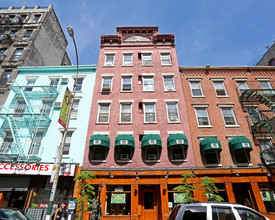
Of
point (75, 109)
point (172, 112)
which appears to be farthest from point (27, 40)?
point (172, 112)

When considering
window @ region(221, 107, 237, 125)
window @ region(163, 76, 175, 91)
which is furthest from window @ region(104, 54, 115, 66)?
window @ region(221, 107, 237, 125)

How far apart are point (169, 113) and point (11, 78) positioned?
2042cm

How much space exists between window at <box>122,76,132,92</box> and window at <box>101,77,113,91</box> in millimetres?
1582

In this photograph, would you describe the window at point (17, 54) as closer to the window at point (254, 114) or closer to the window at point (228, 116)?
the window at point (228, 116)

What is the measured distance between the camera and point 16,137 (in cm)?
1609

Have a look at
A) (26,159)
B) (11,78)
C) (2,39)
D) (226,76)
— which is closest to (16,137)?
(26,159)

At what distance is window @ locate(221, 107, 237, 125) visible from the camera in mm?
17312

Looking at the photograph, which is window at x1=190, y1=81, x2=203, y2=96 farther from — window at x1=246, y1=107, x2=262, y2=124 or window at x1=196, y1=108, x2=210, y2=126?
window at x1=246, y1=107, x2=262, y2=124

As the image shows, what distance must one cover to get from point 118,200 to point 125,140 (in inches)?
200

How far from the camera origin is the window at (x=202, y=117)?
677 inches

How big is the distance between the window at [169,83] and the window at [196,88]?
2.37 m

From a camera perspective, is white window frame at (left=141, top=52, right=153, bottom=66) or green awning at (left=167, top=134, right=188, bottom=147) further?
white window frame at (left=141, top=52, right=153, bottom=66)

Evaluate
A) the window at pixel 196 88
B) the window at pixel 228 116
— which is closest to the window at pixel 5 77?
the window at pixel 196 88

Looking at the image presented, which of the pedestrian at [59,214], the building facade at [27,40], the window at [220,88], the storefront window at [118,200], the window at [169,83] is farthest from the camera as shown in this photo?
the building facade at [27,40]
